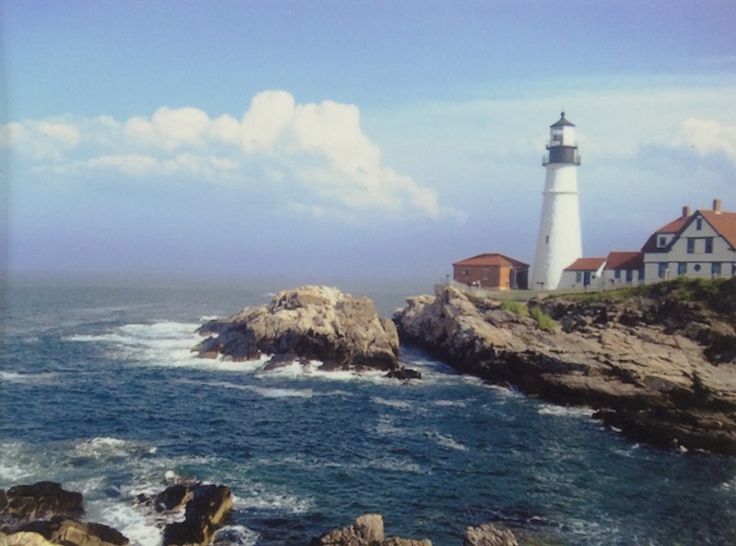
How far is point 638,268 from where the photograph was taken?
162 feet

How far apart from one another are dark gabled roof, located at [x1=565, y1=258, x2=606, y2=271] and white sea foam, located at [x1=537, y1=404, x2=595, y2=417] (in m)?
21.0

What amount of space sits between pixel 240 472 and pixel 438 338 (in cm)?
2940

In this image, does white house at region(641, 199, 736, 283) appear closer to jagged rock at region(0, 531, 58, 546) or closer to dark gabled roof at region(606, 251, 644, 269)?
dark gabled roof at region(606, 251, 644, 269)

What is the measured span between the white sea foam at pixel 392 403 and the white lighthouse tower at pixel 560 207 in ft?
81.8

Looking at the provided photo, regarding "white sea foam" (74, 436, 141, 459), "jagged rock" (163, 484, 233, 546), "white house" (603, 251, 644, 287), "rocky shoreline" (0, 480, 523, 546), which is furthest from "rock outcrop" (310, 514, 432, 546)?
"white house" (603, 251, 644, 287)

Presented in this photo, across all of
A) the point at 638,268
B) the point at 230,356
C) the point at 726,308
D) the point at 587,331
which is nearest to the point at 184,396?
the point at 230,356

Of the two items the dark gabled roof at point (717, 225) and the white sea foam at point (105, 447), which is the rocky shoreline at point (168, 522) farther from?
the dark gabled roof at point (717, 225)

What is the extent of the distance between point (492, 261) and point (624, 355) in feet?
73.0

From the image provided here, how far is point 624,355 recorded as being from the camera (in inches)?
1414

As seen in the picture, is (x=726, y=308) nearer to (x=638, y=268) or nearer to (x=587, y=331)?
(x=587, y=331)

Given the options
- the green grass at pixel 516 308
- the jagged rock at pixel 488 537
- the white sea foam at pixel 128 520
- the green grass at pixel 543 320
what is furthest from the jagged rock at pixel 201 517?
the green grass at pixel 516 308

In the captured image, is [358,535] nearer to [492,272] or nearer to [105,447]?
[105,447]

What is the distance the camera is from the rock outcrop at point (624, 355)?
96.5 ft

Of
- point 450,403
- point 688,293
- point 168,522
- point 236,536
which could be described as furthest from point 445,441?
point 688,293
